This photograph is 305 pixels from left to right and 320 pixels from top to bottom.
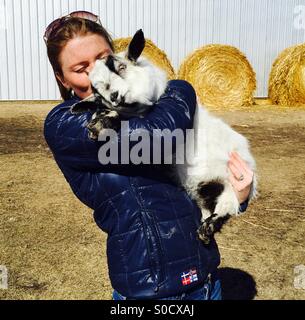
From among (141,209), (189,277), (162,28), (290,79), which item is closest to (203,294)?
(189,277)

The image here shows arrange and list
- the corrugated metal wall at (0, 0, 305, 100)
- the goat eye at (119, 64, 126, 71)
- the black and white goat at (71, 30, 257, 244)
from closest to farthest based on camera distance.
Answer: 1. the black and white goat at (71, 30, 257, 244)
2. the goat eye at (119, 64, 126, 71)
3. the corrugated metal wall at (0, 0, 305, 100)

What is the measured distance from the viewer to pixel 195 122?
2365mm

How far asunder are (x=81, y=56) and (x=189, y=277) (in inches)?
42.4

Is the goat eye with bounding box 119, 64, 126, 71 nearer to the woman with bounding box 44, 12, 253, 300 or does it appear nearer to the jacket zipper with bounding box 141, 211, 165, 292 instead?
the woman with bounding box 44, 12, 253, 300

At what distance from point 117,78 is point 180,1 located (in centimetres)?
1211

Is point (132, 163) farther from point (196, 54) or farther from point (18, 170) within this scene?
point (196, 54)

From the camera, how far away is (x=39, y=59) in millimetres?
13070

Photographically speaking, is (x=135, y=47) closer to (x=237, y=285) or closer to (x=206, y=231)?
(x=206, y=231)

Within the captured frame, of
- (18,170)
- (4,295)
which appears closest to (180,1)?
(18,170)

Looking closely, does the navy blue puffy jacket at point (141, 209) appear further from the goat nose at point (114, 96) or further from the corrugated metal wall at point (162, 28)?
the corrugated metal wall at point (162, 28)

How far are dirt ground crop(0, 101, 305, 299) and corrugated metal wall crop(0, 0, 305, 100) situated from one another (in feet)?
21.9

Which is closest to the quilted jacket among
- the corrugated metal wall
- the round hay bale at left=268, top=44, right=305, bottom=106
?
the round hay bale at left=268, top=44, right=305, bottom=106

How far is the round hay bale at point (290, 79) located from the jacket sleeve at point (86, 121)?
10.7 meters

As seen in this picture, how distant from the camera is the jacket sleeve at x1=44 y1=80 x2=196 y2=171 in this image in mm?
1765
